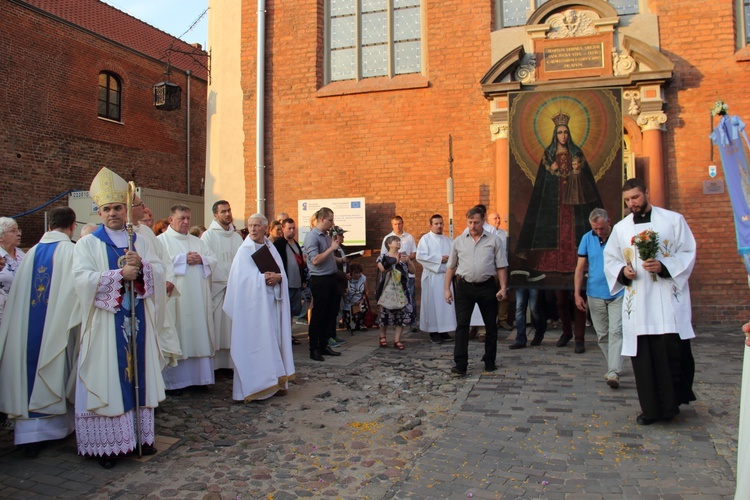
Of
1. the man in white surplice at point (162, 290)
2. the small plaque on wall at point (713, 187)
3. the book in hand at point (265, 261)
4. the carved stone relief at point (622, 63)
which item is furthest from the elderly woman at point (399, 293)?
the small plaque on wall at point (713, 187)

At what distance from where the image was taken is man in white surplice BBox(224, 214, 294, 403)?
5801 millimetres

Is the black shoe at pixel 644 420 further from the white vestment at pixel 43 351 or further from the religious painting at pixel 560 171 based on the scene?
the white vestment at pixel 43 351

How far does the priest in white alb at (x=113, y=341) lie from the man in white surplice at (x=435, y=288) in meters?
5.16

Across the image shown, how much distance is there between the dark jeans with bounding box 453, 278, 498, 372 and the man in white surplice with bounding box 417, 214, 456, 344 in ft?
7.21

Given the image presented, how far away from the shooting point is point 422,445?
4629 millimetres

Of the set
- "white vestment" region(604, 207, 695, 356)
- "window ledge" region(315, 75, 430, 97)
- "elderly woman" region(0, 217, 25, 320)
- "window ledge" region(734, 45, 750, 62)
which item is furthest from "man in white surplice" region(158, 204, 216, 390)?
"window ledge" region(734, 45, 750, 62)

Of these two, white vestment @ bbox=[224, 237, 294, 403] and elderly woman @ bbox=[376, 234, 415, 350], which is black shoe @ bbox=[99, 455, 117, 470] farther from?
elderly woman @ bbox=[376, 234, 415, 350]

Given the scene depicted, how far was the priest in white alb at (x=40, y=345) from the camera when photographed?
453 cm

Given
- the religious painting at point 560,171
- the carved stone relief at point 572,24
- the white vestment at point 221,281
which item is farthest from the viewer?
the carved stone relief at point 572,24

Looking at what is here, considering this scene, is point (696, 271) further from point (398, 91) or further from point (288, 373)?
point (288, 373)

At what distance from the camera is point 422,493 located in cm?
375

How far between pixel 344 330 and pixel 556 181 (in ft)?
14.4

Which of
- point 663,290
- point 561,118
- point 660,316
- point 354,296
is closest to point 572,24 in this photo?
point 561,118

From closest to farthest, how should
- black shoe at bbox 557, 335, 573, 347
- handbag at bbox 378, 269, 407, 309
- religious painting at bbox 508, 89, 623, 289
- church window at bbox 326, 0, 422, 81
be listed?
handbag at bbox 378, 269, 407, 309, black shoe at bbox 557, 335, 573, 347, religious painting at bbox 508, 89, 623, 289, church window at bbox 326, 0, 422, 81
